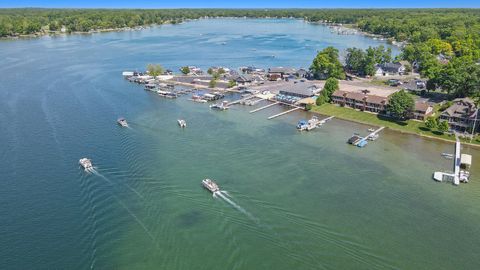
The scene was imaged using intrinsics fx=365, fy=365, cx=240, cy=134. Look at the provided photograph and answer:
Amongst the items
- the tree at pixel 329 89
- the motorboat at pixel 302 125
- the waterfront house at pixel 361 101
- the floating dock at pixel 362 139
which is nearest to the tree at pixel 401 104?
the waterfront house at pixel 361 101

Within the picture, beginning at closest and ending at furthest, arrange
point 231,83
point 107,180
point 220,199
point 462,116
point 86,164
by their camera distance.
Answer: point 220,199, point 107,180, point 86,164, point 462,116, point 231,83

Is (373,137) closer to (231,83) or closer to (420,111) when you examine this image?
(420,111)

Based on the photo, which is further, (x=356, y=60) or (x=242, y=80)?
(x=356, y=60)

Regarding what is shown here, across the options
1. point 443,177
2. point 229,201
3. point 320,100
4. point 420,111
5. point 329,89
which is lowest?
point 229,201

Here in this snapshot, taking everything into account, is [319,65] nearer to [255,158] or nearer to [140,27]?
[255,158]

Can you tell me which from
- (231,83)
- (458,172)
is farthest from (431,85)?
(231,83)

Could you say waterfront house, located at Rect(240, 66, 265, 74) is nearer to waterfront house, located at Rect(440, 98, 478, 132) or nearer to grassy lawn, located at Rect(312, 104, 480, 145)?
grassy lawn, located at Rect(312, 104, 480, 145)
